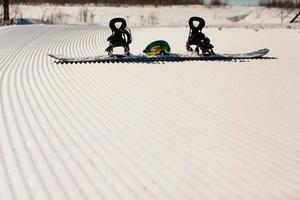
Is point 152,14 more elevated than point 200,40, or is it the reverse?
point 152,14

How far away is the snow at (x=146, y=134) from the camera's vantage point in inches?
148

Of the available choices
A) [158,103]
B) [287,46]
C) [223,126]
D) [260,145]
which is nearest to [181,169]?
[260,145]

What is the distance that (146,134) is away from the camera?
203 inches

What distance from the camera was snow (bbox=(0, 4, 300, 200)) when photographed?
377cm

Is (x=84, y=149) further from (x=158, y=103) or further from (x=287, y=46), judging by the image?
(x=287, y=46)

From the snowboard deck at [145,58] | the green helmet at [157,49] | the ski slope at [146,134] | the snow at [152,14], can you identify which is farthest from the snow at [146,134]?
the snow at [152,14]

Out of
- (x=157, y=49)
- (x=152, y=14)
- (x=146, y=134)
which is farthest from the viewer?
(x=152, y=14)

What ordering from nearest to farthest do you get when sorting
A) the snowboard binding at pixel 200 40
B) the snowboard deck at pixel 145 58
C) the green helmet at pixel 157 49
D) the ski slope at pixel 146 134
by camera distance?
the ski slope at pixel 146 134, the snowboard deck at pixel 145 58, the green helmet at pixel 157 49, the snowboard binding at pixel 200 40

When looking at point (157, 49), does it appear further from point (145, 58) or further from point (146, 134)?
point (146, 134)

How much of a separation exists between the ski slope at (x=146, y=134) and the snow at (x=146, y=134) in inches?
0.5

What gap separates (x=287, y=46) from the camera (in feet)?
52.6

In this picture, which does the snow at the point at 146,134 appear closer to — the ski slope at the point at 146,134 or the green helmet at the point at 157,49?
the ski slope at the point at 146,134

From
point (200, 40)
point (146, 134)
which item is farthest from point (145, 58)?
point (146, 134)

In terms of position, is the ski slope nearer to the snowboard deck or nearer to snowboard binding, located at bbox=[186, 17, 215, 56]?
the snowboard deck
